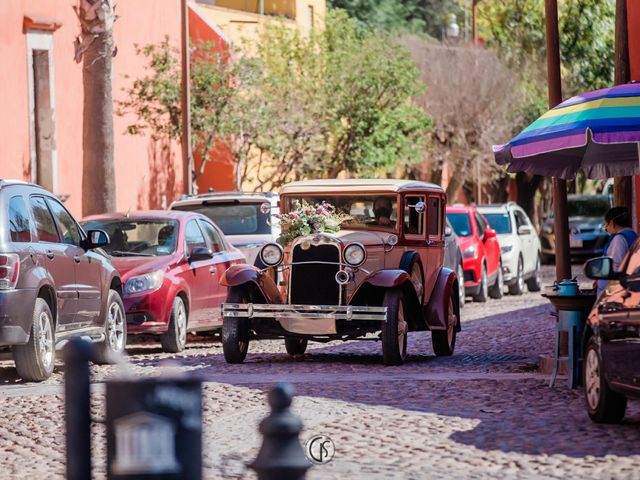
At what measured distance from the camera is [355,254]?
15.3 meters

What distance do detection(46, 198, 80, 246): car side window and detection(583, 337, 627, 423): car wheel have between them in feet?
19.0

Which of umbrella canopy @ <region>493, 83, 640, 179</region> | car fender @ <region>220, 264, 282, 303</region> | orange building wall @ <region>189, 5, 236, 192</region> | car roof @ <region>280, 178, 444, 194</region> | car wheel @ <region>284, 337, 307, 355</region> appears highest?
orange building wall @ <region>189, 5, 236, 192</region>

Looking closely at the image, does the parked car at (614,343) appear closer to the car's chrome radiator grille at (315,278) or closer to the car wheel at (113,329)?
A: the car's chrome radiator grille at (315,278)

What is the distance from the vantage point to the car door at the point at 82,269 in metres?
14.9

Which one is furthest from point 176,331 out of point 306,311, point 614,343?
point 614,343

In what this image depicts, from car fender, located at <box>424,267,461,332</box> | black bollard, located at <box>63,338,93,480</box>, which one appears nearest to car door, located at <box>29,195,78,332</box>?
car fender, located at <box>424,267,461,332</box>

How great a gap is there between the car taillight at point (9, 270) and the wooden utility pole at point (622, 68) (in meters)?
6.90

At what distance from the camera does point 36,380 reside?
13938 mm

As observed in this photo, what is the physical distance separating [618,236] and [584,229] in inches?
1137

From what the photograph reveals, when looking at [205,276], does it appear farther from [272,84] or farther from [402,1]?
[402,1]

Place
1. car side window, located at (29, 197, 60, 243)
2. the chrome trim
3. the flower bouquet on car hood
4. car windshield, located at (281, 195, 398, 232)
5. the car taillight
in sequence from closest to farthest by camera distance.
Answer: the car taillight
car side window, located at (29, 197, 60, 243)
the chrome trim
the flower bouquet on car hood
car windshield, located at (281, 195, 398, 232)

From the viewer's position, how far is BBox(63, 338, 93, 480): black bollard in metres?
5.91

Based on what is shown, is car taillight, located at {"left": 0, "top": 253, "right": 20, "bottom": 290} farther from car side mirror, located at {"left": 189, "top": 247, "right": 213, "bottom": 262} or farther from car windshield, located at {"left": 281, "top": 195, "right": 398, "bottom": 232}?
car side mirror, located at {"left": 189, "top": 247, "right": 213, "bottom": 262}

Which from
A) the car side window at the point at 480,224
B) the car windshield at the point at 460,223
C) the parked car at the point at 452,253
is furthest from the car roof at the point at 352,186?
the car side window at the point at 480,224
